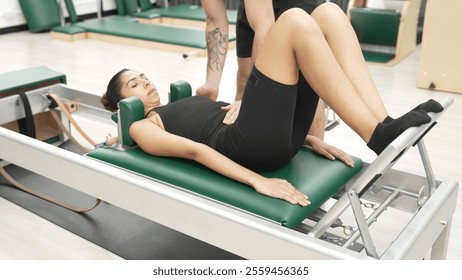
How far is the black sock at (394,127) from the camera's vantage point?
143cm

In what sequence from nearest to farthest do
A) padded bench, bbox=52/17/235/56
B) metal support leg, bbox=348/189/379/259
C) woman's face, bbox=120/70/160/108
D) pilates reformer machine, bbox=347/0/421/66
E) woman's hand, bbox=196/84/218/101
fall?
metal support leg, bbox=348/189/379/259, woman's face, bbox=120/70/160/108, woman's hand, bbox=196/84/218/101, pilates reformer machine, bbox=347/0/421/66, padded bench, bbox=52/17/235/56

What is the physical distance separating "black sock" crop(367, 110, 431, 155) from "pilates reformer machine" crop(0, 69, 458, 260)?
3 centimetres

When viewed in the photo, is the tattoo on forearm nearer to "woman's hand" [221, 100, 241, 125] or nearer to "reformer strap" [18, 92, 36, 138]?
"woman's hand" [221, 100, 241, 125]

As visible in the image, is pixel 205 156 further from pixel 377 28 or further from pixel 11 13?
pixel 11 13

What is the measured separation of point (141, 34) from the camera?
5.70m

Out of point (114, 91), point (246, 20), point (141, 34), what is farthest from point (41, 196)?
point (141, 34)

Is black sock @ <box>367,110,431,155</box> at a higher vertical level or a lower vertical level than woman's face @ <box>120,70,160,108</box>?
higher

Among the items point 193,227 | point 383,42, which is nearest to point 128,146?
point 193,227

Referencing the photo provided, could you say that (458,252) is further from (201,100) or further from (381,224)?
(201,100)

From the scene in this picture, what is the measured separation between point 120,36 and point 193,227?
4.54 meters

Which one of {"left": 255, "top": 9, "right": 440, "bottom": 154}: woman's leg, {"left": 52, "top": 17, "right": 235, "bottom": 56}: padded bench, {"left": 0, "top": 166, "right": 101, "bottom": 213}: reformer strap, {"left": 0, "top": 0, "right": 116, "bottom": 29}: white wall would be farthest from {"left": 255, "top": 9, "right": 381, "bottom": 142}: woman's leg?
{"left": 0, "top": 0, "right": 116, "bottom": 29}: white wall

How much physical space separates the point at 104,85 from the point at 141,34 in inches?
64.1

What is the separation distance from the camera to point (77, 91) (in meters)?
2.87

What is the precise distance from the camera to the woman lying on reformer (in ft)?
5.06
